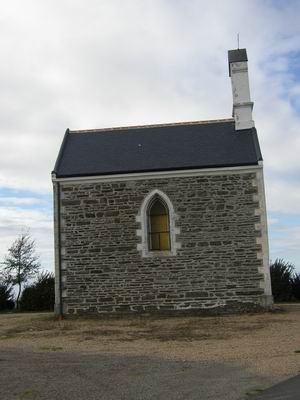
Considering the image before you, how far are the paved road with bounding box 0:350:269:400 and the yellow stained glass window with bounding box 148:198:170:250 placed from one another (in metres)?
8.00

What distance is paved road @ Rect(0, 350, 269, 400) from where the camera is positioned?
22.2ft

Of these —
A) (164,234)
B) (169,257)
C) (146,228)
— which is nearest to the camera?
(169,257)

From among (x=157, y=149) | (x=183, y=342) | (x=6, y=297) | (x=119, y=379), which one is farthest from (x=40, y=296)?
(x=119, y=379)

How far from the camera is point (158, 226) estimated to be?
17.7m

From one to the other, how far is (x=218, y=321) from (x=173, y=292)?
2.23 metres

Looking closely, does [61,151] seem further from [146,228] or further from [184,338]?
[184,338]

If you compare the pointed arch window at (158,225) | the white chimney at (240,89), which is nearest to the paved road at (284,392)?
the pointed arch window at (158,225)

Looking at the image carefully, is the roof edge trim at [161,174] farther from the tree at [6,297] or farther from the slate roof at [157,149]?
the tree at [6,297]

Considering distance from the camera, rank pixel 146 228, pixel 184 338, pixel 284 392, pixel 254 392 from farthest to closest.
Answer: pixel 146 228 < pixel 184 338 < pixel 254 392 < pixel 284 392

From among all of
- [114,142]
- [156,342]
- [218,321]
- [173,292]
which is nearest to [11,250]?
[114,142]

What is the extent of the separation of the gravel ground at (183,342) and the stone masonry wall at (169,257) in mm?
818

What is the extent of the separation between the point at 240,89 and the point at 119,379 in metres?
14.0

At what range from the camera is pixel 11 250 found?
27500 mm

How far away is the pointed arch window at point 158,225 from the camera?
17.6m
